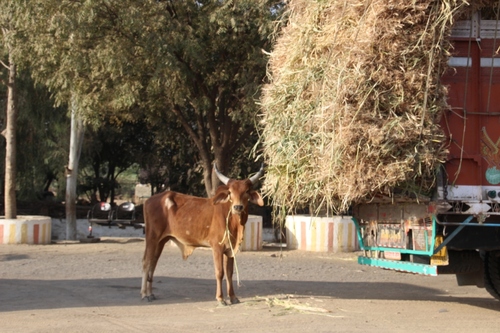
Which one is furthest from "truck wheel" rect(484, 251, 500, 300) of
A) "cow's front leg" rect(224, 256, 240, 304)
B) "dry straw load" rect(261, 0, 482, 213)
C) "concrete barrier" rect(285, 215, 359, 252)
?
"concrete barrier" rect(285, 215, 359, 252)

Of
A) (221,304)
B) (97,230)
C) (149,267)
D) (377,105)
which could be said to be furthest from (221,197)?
(97,230)

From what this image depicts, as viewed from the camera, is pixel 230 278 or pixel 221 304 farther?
pixel 230 278

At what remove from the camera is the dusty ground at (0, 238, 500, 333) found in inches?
342

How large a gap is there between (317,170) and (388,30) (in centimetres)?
176

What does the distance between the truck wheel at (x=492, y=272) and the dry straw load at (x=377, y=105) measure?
2021 mm

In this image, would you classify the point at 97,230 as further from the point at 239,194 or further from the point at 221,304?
the point at 239,194

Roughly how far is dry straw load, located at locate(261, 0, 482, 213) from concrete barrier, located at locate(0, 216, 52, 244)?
1096 cm

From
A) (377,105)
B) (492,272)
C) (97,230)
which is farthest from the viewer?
(97,230)

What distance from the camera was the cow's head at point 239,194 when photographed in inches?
392

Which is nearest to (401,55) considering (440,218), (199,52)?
(440,218)

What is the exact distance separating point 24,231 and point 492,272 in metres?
11.9

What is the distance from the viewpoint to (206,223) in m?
10.7

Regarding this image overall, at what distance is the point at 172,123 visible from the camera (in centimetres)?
2453

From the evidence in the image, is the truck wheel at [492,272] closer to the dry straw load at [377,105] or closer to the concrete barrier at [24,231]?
the dry straw load at [377,105]
